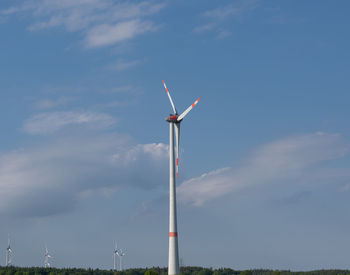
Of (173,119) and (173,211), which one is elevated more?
(173,119)

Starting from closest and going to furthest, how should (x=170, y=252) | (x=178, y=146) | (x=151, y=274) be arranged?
1. (x=170, y=252)
2. (x=178, y=146)
3. (x=151, y=274)

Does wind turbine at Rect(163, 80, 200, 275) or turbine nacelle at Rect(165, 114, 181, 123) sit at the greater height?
turbine nacelle at Rect(165, 114, 181, 123)

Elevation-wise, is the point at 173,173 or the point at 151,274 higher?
the point at 173,173

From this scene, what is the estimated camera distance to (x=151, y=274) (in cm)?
19675

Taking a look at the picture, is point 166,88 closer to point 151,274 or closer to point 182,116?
point 182,116

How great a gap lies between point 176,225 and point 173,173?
12.7 m

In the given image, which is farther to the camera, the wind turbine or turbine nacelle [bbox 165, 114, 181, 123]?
turbine nacelle [bbox 165, 114, 181, 123]

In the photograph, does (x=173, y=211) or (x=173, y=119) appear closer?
(x=173, y=211)

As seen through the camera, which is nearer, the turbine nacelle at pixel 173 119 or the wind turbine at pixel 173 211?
the wind turbine at pixel 173 211

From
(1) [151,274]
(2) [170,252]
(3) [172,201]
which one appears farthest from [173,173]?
(1) [151,274]

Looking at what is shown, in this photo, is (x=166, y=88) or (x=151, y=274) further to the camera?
(x=151, y=274)

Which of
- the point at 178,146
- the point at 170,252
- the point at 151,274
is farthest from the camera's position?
the point at 151,274

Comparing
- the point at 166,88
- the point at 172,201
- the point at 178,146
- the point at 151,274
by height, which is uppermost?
the point at 166,88

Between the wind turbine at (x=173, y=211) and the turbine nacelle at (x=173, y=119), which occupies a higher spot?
the turbine nacelle at (x=173, y=119)
